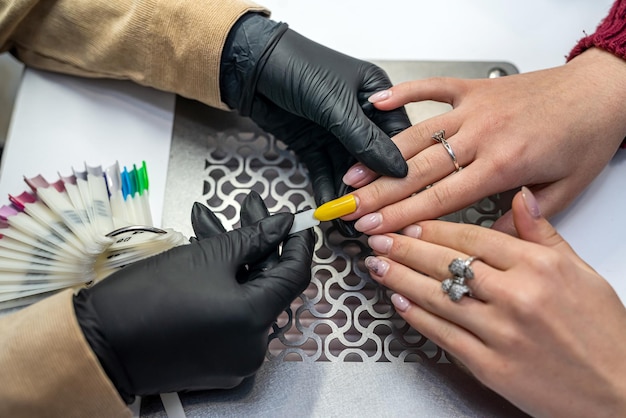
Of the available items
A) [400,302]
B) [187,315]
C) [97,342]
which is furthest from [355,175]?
[97,342]

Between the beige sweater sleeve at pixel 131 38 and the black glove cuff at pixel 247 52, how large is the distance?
0.06 feet

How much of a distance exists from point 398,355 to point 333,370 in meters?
0.11

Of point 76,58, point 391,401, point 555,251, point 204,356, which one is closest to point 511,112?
point 555,251

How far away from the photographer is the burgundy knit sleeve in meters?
0.93

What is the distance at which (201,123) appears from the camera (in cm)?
103

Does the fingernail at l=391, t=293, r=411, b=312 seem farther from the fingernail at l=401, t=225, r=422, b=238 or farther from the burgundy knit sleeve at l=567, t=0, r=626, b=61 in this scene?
the burgundy knit sleeve at l=567, t=0, r=626, b=61

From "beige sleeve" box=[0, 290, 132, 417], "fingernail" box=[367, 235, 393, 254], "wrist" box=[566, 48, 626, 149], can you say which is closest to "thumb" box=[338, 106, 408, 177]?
"fingernail" box=[367, 235, 393, 254]

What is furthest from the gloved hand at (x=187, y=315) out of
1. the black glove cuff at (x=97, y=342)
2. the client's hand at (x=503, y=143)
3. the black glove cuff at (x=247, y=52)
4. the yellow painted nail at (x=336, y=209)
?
the black glove cuff at (x=247, y=52)

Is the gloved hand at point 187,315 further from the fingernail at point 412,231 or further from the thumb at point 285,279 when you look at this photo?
the fingernail at point 412,231

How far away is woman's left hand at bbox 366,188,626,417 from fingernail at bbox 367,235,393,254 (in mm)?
112

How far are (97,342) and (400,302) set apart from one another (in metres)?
0.44

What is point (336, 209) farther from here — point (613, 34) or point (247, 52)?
point (613, 34)

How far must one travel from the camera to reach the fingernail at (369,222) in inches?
32.9

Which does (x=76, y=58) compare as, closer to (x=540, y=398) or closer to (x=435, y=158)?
(x=435, y=158)
